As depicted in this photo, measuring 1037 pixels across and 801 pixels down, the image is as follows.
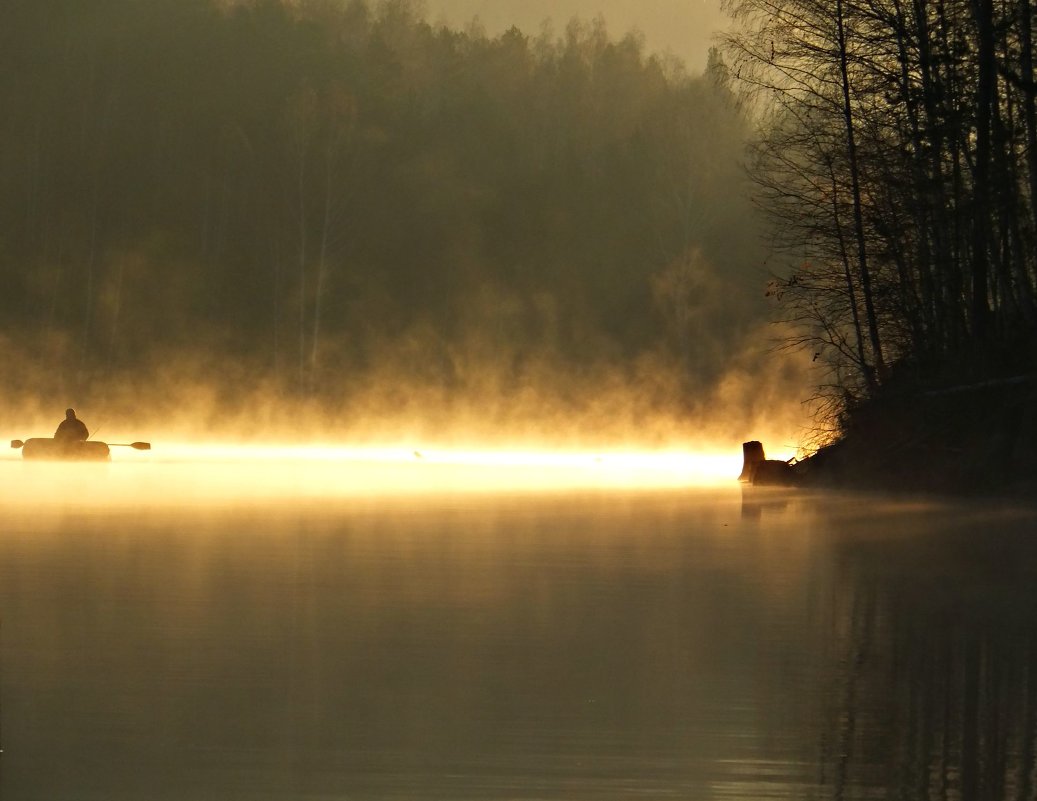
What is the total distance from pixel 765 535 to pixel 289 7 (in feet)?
225

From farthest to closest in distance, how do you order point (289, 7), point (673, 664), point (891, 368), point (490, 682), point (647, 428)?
point (289, 7)
point (647, 428)
point (891, 368)
point (673, 664)
point (490, 682)

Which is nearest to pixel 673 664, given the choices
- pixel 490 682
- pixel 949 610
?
pixel 490 682

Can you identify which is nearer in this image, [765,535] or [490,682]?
[490,682]

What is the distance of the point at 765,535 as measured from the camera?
14.8 meters

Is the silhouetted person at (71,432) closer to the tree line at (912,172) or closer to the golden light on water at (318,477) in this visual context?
the golden light on water at (318,477)

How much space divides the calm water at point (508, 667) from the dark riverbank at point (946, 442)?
25.6 feet

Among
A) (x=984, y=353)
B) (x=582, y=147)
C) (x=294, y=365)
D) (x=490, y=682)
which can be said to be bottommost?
(x=490, y=682)

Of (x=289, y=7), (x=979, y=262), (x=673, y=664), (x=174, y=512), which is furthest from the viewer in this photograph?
(x=289, y=7)

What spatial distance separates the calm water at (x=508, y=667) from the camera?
5.08 metres

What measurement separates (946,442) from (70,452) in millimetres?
16745

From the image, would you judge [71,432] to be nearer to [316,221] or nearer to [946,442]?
[946,442]

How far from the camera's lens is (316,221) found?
65.6 m

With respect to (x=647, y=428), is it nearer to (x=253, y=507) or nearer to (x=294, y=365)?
(x=294, y=365)

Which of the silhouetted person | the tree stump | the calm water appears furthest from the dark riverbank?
the silhouetted person
